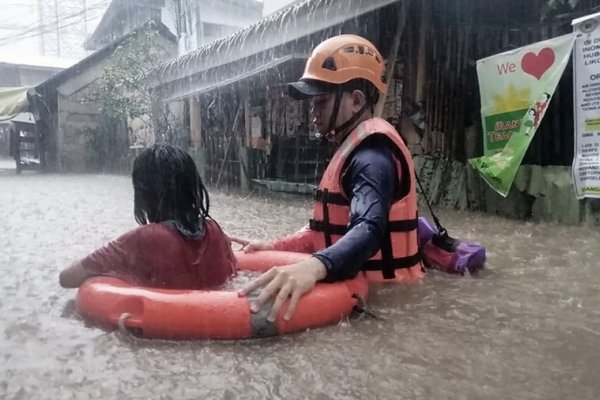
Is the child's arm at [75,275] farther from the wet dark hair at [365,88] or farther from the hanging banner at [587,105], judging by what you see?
the hanging banner at [587,105]

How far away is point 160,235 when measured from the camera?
248cm

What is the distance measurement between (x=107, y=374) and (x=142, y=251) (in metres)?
0.70

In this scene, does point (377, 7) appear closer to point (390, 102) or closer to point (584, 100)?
point (390, 102)

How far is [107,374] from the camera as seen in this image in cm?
195

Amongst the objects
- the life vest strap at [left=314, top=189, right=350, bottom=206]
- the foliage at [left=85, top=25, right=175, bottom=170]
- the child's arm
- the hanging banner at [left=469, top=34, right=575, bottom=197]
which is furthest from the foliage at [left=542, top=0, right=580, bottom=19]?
the foliage at [left=85, top=25, right=175, bottom=170]

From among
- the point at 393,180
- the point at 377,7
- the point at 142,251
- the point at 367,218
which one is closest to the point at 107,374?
the point at 142,251

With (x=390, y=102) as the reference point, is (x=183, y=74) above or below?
above

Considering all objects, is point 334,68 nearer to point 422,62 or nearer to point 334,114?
point 334,114

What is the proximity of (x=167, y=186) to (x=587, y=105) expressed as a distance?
13.5ft

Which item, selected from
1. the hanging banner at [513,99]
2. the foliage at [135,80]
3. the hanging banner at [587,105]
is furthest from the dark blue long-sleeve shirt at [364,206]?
the foliage at [135,80]

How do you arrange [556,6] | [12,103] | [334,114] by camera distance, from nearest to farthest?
1. [334,114]
2. [556,6]
3. [12,103]

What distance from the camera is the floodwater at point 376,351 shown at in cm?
182

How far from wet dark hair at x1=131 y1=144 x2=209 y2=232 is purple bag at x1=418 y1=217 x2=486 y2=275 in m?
1.46

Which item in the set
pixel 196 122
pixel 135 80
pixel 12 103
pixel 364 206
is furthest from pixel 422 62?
pixel 12 103
